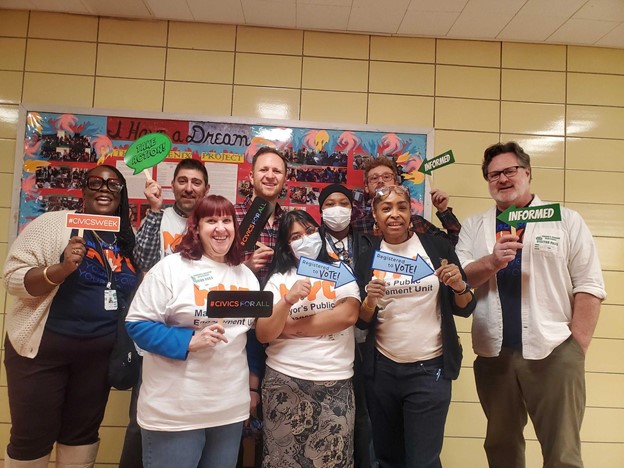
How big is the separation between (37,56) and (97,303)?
1.85 m

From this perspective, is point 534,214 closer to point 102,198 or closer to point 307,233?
point 307,233

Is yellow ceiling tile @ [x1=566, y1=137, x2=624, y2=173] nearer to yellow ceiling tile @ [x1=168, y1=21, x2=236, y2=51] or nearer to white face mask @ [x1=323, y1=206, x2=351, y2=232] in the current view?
white face mask @ [x1=323, y1=206, x2=351, y2=232]

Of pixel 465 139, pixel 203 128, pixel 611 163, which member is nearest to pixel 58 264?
pixel 203 128

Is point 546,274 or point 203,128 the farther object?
point 203,128

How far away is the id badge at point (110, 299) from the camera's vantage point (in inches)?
67.8

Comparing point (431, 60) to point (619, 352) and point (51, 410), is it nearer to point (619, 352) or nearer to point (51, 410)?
point (619, 352)

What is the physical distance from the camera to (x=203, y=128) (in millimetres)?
2547

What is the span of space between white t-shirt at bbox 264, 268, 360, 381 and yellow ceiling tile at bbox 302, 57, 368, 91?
1.51 metres

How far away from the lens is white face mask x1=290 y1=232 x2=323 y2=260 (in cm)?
166

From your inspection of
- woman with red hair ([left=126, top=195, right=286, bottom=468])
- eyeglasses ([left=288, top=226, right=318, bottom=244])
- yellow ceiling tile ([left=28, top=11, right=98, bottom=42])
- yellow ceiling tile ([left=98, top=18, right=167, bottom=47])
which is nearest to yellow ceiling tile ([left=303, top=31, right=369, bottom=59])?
yellow ceiling tile ([left=98, top=18, right=167, bottom=47])

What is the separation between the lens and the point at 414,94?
2660 mm

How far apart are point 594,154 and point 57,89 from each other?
3.51 meters

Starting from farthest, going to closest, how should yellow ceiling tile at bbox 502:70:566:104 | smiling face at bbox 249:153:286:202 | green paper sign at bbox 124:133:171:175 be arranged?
1. yellow ceiling tile at bbox 502:70:566:104
2. smiling face at bbox 249:153:286:202
3. green paper sign at bbox 124:133:171:175

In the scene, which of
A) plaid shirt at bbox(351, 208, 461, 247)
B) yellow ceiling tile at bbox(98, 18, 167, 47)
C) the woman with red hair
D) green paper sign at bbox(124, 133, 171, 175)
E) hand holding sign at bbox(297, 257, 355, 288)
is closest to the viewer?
the woman with red hair
